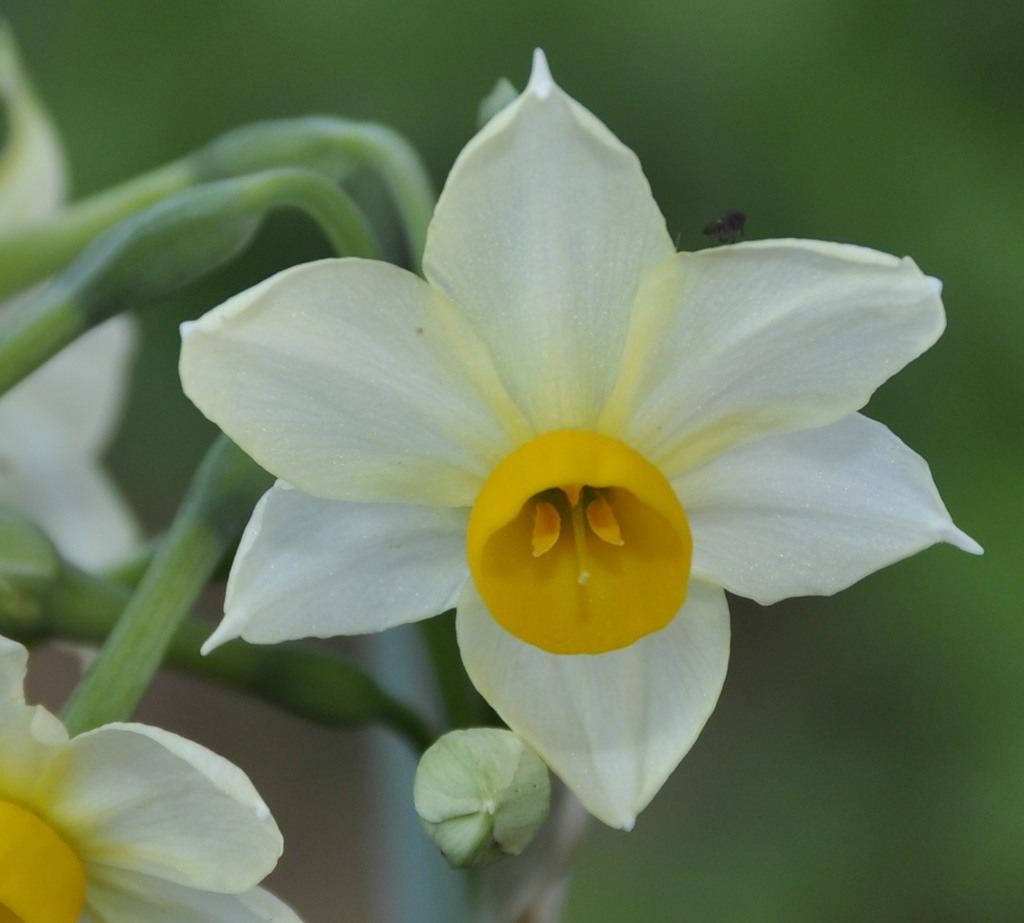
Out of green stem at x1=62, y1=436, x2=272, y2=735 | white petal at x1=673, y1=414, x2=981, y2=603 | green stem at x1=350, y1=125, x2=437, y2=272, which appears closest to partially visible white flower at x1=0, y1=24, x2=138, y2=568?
green stem at x1=350, y1=125, x2=437, y2=272

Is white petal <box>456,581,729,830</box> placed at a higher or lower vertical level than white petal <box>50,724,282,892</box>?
lower

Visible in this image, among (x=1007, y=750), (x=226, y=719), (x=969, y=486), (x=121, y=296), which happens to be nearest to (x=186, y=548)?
(x=121, y=296)

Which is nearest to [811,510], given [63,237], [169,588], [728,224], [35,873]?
[728,224]

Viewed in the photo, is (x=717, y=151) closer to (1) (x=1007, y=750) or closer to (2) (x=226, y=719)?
(1) (x=1007, y=750)

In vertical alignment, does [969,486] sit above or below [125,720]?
below

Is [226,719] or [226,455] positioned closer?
[226,455]

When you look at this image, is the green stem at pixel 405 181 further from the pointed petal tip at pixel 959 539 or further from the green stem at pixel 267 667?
the pointed petal tip at pixel 959 539

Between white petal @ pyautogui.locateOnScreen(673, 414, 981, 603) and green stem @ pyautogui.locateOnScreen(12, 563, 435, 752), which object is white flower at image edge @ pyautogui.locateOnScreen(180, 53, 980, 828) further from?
green stem @ pyautogui.locateOnScreen(12, 563, 435, 752)
